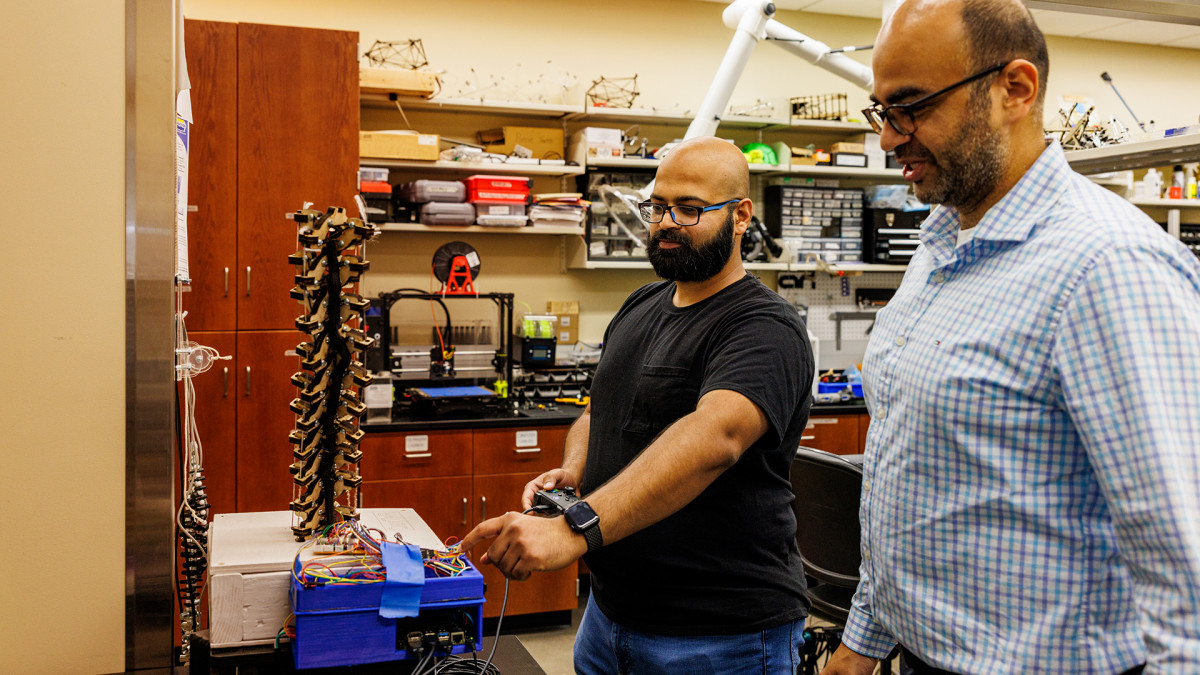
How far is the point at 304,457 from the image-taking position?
1.59 metres

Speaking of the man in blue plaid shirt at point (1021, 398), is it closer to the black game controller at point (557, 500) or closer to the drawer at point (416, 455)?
the black game controller at point (557, 500)

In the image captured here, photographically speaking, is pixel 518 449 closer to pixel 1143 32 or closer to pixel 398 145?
pixel 398 145

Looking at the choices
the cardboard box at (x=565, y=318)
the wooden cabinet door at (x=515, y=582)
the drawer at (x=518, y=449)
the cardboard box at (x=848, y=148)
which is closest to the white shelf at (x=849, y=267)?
the cardboard box at (x=848, y=148)

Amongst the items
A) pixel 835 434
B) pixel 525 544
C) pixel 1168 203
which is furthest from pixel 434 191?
pixel 1168 203

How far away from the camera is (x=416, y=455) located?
359 cm

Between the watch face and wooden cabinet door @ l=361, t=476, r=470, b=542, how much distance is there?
234 centimetres

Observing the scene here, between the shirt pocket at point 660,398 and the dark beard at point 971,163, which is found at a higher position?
the dark beard at point 971,163

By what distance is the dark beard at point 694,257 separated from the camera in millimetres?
1639

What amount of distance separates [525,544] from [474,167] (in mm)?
3082

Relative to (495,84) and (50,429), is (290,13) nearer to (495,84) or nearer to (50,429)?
(495,84)

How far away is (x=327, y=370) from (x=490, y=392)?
7.04 feet

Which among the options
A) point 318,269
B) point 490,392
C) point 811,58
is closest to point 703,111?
point 811,58

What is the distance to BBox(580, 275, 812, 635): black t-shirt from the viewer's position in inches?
58.3

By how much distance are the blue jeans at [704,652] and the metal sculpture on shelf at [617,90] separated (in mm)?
3239
